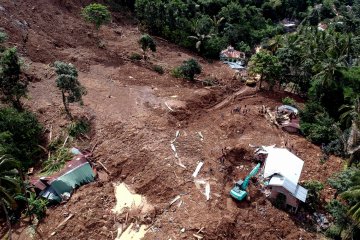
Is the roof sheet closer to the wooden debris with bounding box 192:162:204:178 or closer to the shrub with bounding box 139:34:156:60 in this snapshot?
the wooden debris with bounding box 192:162:204:178

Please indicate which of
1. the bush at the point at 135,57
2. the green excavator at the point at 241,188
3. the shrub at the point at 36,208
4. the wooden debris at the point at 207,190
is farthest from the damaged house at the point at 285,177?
the bush at the point at 135,57

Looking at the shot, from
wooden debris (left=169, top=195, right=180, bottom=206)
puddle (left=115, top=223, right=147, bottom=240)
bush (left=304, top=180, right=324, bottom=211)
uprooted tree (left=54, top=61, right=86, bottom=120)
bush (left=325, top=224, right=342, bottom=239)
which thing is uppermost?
uprooted tree (left=54, top=61, right=86, bottom=120)

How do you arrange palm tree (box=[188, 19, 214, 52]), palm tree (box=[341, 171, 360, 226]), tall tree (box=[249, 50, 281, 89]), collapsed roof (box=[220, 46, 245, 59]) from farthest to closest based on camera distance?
collapsed roof (box=[220, 46, 245, 59]) < palm tree (box=[188, 19, 214, 52]) < tall tree (box=[249, 50, 281, 89]) < palm tree (box=[341, 171, 360, 226])

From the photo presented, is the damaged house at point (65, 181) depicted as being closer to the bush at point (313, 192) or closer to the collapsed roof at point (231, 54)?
the bush at point (313, 192)

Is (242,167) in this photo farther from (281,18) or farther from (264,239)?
(281,18)

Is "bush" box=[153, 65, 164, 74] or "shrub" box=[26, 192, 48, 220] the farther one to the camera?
"bush" box=[153, 65, 164, 74]

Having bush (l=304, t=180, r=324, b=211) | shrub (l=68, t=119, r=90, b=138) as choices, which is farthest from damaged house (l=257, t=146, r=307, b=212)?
shrub (l=68, t=119, r=90, b=138)

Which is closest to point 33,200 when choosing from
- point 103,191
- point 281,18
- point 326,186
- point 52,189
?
point 52,189

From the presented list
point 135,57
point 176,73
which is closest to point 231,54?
point 176,73
